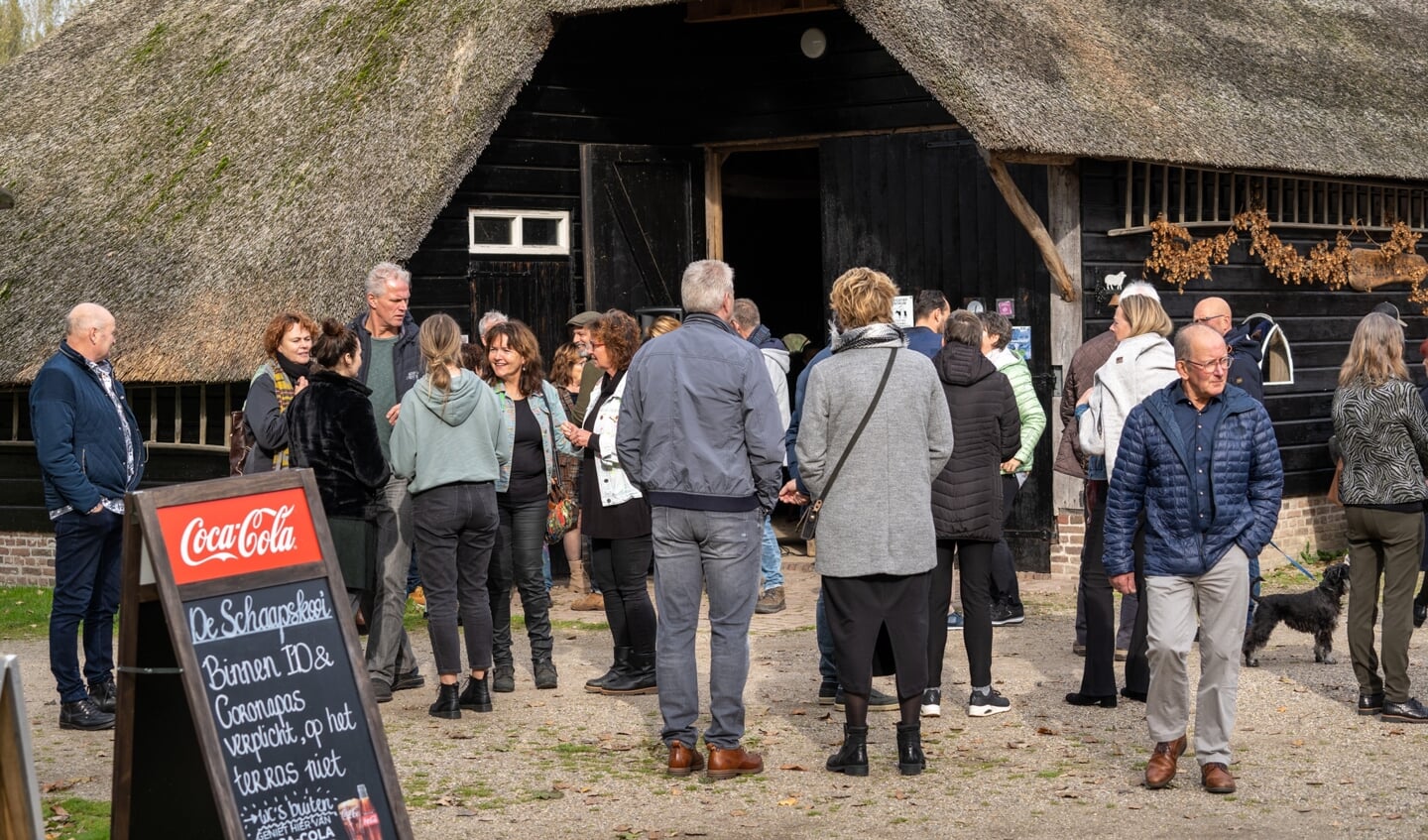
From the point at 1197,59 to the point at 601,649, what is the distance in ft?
22.2

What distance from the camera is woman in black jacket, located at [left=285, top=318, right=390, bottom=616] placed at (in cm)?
814

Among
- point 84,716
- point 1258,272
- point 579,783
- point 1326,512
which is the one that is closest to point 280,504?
point 579,783

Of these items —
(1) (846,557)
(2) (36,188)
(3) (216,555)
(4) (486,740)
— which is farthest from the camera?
(2) (36,188)

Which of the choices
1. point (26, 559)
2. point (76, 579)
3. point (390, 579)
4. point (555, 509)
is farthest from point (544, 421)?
point (26, 559)

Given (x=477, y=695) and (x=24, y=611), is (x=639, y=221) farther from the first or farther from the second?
(x=477, y=695)

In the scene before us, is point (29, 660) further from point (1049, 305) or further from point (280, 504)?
point (1049, 305)

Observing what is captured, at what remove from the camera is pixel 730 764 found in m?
7.12

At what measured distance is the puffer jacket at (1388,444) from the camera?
793cm

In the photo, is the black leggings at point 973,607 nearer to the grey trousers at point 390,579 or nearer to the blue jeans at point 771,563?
the grey trousers at point 390,579

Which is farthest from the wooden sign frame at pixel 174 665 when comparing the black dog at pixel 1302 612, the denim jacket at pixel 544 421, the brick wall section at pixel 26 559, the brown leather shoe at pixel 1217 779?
the brick wall section at pixel 26 559

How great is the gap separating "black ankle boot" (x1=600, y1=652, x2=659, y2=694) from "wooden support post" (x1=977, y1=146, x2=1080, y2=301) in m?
4.30

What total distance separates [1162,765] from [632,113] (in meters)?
7.86

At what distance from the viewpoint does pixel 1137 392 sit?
8.47 m

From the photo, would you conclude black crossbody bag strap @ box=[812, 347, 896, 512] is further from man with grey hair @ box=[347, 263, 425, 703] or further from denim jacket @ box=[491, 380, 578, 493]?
man with grey hair @ box=[347, 263, 425, 703]
